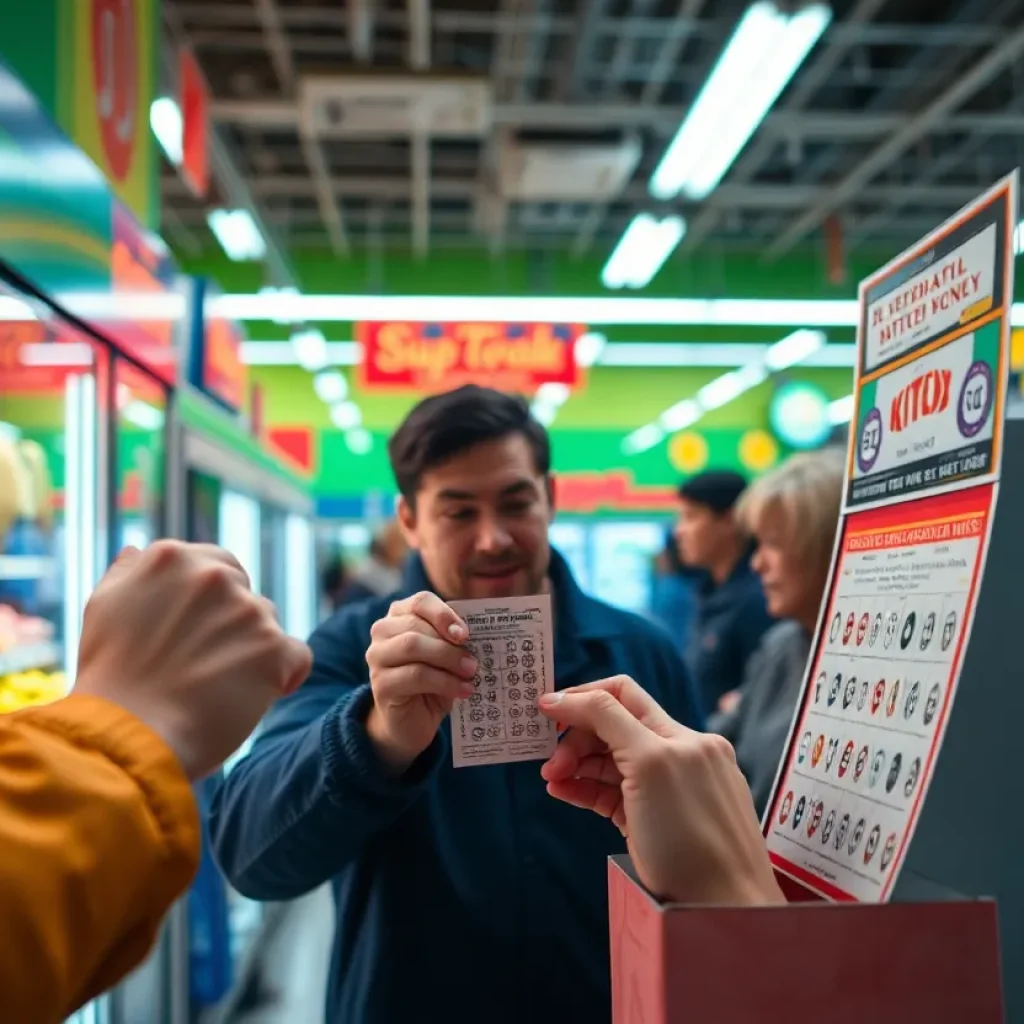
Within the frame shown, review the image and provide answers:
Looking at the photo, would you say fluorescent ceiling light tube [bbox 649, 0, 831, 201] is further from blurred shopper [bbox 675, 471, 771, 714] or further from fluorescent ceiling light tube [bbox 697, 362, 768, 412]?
fluorescent ceiling light tube [bbox 697, 362, 768, 412]

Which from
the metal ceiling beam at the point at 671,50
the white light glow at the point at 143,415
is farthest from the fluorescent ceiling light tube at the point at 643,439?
the white light glow at the point at 143,415

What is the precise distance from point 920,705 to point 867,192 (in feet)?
41.3

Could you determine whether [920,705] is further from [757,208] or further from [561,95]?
[757,208]

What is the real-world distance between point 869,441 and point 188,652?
756mm

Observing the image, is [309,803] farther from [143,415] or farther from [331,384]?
[331,384]

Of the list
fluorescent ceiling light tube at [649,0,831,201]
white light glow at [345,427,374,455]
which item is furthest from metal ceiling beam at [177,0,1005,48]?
white light glow at [345,427,374,455]

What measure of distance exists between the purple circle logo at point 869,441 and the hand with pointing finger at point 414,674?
47cm

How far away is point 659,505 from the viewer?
1536 cm

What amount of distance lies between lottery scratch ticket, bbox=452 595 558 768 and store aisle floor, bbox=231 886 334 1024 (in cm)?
355

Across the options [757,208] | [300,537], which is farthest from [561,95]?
[757,208]

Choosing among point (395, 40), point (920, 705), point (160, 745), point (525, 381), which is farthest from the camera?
point (395, 40)

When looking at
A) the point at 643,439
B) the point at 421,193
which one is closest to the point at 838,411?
the point at 643,439

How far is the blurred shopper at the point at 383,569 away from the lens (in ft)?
24.4

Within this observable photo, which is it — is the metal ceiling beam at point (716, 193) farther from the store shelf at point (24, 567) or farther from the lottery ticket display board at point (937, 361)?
the lottery ticket display board at point (937, 361)
